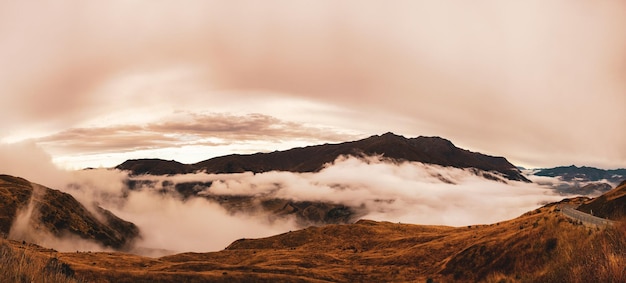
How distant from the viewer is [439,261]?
3836 inches

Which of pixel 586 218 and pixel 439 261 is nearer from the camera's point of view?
pixel 586 218

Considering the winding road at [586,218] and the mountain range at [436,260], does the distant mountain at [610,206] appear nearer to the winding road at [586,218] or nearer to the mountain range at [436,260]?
the mountain range at [436,260]

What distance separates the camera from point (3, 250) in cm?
1645

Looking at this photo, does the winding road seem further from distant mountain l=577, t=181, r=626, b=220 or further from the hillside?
distant mountain l=577, t=181, r=626, b=220

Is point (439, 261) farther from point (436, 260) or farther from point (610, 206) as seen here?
point (610, 206)

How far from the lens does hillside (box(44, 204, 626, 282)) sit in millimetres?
22781

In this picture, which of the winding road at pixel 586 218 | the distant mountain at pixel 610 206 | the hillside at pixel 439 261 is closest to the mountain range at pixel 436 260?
the hillside at pixel 439 261

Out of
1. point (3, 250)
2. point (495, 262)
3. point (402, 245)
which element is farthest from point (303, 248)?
point (3, 250)

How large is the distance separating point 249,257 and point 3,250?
133356 millimetres

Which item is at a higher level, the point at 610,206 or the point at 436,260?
the point at 610,206

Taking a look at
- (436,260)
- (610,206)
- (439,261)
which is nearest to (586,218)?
(610,206)

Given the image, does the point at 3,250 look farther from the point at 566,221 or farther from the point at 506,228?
the point at 506,228

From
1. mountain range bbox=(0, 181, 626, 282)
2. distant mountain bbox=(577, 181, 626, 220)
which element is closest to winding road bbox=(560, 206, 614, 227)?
mountain range bbox=(0, 181, 626, 282)

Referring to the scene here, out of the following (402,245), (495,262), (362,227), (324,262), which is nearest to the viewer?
(495,262)
